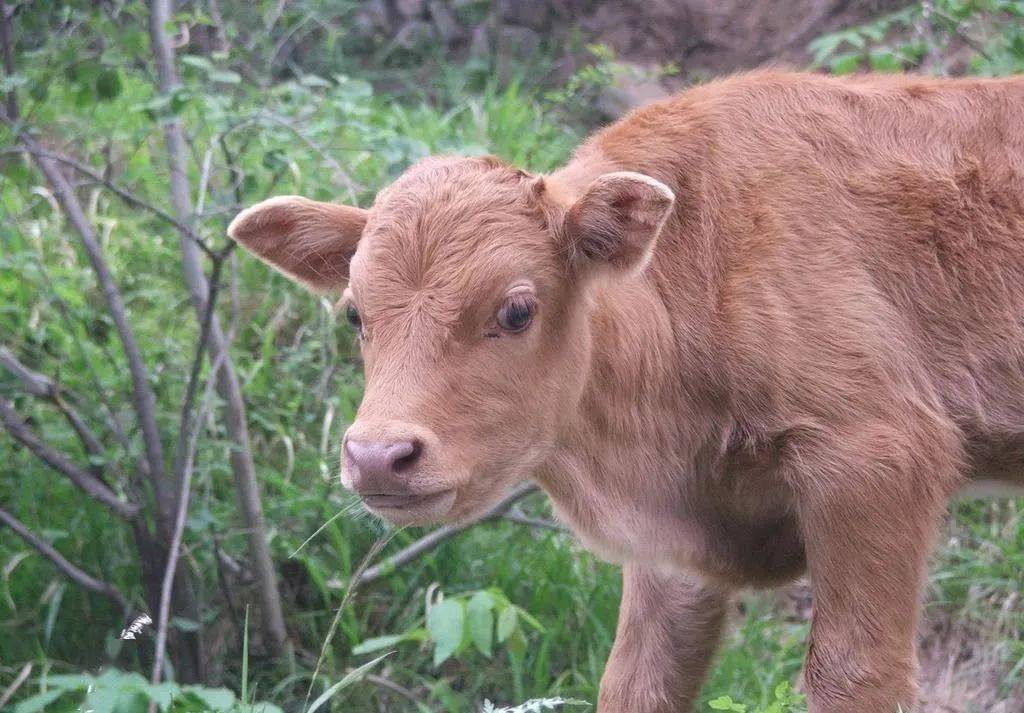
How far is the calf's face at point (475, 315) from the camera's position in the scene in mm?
3156

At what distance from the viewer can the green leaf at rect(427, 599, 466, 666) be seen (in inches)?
152

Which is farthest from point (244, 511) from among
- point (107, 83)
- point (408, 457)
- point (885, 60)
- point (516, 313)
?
point (885, 60)

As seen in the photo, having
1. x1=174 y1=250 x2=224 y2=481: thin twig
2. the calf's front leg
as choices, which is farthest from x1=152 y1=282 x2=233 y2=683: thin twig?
the calf's front leg

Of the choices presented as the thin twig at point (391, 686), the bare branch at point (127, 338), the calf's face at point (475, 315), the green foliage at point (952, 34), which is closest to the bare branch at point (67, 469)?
the bare branch at point (127, 338)

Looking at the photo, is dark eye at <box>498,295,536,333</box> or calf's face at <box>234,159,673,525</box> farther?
dark eye at <box>498,295,536,333</box>

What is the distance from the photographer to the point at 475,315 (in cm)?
331

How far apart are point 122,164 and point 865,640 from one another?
5.27 m

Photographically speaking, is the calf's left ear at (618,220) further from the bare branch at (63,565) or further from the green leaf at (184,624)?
the bare branch at (63,565)

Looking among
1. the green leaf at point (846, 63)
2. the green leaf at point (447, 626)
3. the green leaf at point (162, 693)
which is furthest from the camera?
the green leaf at point (846, 63)

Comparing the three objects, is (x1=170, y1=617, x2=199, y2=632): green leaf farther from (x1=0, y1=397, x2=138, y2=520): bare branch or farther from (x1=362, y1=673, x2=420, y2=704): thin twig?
(x1=362, y1=673, x2=420, y2=704): thin twig

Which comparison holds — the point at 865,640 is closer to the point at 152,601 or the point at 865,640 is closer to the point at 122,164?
the point at 152,601

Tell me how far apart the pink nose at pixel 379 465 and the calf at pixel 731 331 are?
97mm

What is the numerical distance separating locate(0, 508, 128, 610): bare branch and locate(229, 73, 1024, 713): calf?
1.56 metres

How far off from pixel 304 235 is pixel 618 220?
926mm
